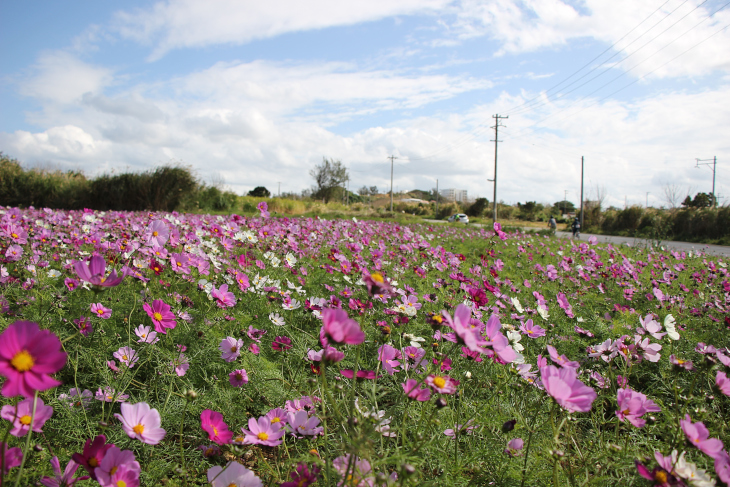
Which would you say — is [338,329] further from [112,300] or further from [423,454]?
[112,300]

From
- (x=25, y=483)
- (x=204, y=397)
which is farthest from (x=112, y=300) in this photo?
(x=25, y=483)

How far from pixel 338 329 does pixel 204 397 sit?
1035mm

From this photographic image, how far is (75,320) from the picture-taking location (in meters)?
1.80

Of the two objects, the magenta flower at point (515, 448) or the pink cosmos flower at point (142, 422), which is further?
the magenta flower at point (515, 448)

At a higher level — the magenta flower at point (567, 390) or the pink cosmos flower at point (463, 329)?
the pink cosmos flower at point (463, 329)

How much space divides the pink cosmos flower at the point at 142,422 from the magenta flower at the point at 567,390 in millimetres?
799

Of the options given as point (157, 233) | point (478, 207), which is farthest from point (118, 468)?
point (478, 207)

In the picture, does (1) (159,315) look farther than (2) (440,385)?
Yes

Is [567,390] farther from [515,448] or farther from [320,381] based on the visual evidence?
[320,381]

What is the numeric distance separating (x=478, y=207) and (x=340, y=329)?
48.0 m

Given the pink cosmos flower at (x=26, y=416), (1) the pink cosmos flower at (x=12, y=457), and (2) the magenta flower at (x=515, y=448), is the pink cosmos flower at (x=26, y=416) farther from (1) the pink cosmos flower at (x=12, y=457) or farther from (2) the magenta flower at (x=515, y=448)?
(2) the magenta flower at (x=515, y=448)

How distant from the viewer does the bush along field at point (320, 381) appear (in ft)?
2.62

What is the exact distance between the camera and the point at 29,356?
23.2 inches

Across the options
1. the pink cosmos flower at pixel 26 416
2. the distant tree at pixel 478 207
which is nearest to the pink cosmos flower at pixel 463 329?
the pink cosmos flower at pixel 26 416
